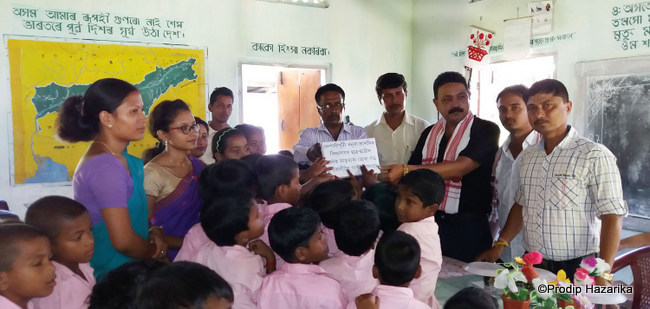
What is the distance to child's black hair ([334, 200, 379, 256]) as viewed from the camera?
5.84 ft

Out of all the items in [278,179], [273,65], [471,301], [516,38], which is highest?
[516,38]

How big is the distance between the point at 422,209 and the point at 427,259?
244 mm

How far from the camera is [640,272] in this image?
7.35 ft

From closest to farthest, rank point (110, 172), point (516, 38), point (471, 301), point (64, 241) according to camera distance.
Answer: point (471, 301) → point (64, 241) → point (110, 172) → point (516, 38)

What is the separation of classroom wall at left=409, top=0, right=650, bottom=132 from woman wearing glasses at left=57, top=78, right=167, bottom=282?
3.84m

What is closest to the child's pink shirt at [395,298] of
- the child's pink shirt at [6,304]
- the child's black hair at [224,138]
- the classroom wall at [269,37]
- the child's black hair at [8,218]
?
the child's pink shirt at [6,304]

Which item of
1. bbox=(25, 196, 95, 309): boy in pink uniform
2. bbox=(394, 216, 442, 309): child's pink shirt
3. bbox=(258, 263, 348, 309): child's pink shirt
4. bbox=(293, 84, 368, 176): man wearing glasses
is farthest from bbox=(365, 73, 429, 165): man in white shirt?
bbox=(25, 196, 95, 309): boy in pink uniform

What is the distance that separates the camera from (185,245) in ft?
6.20

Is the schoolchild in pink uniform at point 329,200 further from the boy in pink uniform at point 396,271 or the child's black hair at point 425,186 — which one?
the boy in pink uniform at point 396,271

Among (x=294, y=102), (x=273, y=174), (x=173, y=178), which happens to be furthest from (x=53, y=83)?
(x=273, y=174)

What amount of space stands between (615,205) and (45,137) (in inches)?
175

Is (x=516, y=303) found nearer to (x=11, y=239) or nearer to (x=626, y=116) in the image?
(x=11, y=239)

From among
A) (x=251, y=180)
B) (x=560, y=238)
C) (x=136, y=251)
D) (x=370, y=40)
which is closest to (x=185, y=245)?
(x=136, y=251)

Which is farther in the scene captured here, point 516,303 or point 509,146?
point 509,146
